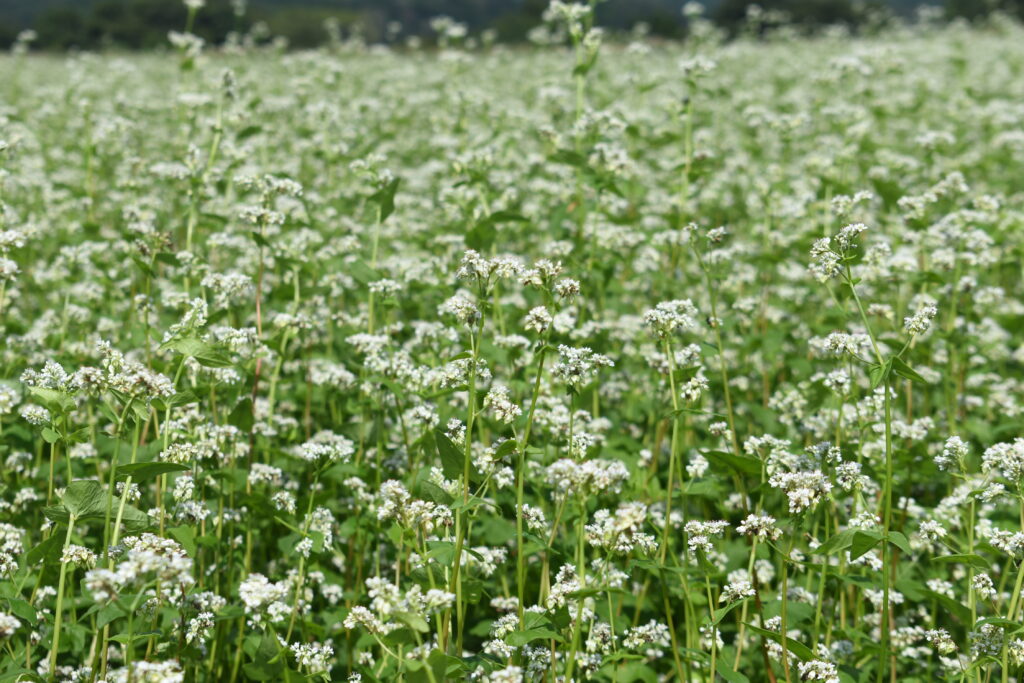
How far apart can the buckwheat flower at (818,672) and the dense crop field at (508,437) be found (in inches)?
0.5

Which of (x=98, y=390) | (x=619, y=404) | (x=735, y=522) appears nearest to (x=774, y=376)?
(x=619, y=404)

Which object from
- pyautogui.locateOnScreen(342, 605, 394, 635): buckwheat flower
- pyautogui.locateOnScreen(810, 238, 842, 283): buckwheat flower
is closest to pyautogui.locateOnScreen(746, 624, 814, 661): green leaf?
pyautogui.locateOnScreen(342, 605, 394, 635): buckwheat flower

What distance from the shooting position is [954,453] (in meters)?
3.26

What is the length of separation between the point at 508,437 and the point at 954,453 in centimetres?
215

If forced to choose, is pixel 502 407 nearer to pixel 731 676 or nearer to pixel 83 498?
pixel 731 676

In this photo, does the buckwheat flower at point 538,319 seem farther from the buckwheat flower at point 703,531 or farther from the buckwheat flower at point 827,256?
the buckwheat flower at point 827,256

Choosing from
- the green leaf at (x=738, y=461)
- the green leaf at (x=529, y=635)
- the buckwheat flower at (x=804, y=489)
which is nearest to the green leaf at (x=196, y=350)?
the green leaf at (x=529, y=635)

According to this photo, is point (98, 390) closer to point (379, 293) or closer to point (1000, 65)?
point (379, 293)

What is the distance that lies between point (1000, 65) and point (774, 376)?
47.8 ft

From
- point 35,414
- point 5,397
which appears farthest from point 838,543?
point 5,397

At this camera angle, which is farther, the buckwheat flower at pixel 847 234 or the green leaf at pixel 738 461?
the buckwheat flower at pixel 847 234

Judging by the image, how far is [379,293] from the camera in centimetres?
455

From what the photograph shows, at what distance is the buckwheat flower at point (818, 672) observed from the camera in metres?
2.82

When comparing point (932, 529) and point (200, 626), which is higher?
point (932, 529)
